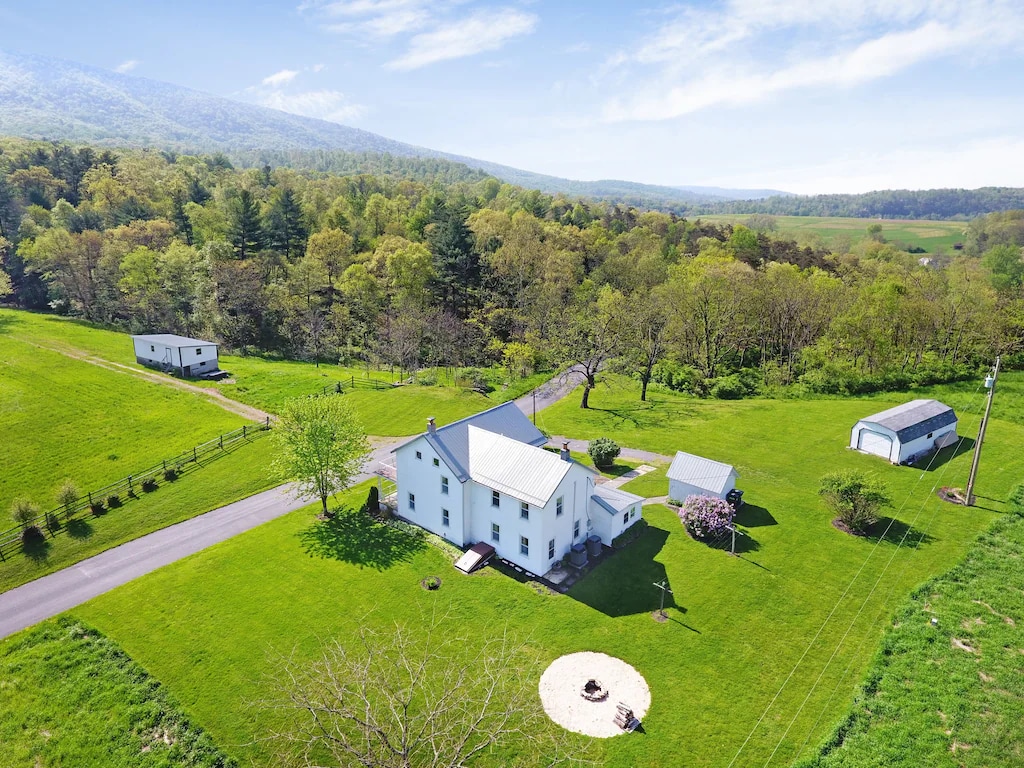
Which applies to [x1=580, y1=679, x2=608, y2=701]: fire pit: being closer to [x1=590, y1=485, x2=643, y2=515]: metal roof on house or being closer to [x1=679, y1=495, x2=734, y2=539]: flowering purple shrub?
[x1=590, y1=485, x2=643, y2=515]: metal roof on house

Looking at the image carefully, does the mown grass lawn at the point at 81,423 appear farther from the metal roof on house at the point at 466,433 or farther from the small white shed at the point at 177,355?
the metal roof on house at the point at 466,433

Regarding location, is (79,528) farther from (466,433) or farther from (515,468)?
(515,468)

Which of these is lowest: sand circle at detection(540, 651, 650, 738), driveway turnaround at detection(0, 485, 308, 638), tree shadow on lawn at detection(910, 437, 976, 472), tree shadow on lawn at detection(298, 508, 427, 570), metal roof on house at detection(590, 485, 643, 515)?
driveway turnaround at detection(0, 485, 308, 638)

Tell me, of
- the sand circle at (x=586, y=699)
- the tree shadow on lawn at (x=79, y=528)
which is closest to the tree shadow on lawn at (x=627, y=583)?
the sand circle at (x=586, y=699)

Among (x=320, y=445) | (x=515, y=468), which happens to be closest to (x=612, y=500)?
(x=515, y=468)

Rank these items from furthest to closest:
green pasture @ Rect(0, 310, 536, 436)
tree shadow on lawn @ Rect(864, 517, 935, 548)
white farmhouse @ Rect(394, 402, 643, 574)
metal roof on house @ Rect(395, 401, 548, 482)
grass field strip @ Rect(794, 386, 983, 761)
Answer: green pasture @ Rect(0, 310, 536, 436) → tree shadow on lawn @ Rect(864, 517, 935, 548) → metal roof on house @ Rect(395, 401, 548, 482) → white farmhouse @ Rect(394, 402, 643, 574) → grass field strip @ Rect(794, 386, 983, 761)

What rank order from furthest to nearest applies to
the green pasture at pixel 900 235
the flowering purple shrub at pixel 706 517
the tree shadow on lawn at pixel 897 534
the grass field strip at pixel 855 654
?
1. the green pasture at pixel 900 235
2. the tree shadow on lawn at pixel 897 534
3. the flowering purple shrub at pixel 706 517
4. the grass field strip at pixel 855 654

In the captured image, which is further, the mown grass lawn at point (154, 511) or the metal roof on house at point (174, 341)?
the metal roof on house at point (174, 341)

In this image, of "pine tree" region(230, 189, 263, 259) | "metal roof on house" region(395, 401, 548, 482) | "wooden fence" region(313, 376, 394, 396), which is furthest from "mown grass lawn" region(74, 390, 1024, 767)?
"pine tree" region(230, 189, 263, 259)
